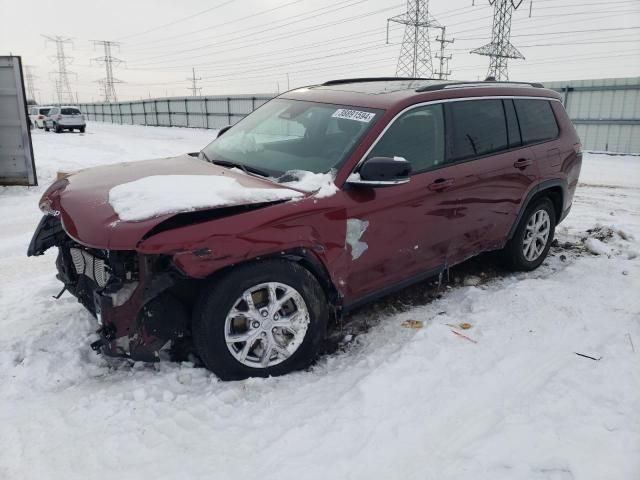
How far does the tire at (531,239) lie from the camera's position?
4.88 meters

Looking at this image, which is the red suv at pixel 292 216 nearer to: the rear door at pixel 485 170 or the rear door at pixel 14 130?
the rear door at pixel 485 170

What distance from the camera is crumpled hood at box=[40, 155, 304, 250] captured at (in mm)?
2590

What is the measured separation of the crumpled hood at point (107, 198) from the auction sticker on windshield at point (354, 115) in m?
0.87

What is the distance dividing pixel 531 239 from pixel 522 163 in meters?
0.86

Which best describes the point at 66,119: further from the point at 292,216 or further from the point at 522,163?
the point at 292,216

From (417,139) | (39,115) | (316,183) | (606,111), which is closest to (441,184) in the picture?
(417,139)

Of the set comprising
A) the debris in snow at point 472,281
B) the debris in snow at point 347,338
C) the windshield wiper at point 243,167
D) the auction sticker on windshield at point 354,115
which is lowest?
the debris in snow at point 347,338

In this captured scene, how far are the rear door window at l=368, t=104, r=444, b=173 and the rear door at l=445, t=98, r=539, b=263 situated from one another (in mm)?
118

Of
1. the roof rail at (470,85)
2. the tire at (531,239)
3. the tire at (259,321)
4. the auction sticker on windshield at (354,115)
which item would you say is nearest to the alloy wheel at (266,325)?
the tire at (259,321)

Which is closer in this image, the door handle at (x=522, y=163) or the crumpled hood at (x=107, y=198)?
the crumpled hood at (x=107, y=198)

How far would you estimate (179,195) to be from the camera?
9.50 feet

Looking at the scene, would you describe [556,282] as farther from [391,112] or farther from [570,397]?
[391,112]

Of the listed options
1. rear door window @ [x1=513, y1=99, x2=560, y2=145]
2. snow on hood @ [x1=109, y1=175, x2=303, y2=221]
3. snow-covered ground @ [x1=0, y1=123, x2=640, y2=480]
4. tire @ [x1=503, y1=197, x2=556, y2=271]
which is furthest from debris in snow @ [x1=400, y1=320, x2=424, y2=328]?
rear door window @ [x1=513, y1=99, x2=560, y2=145]

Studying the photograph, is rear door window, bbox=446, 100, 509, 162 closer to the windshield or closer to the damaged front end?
the windshield
